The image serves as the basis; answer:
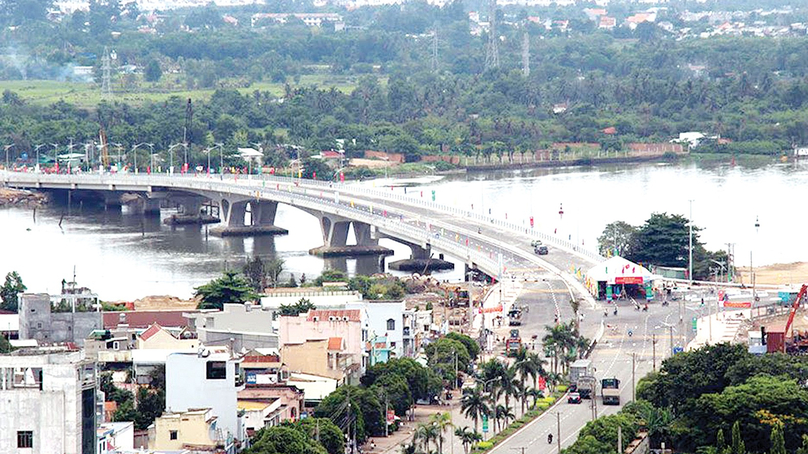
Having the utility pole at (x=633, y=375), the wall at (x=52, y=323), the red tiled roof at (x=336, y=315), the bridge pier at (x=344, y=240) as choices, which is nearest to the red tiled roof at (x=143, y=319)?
the wall at (x=52, y=323)

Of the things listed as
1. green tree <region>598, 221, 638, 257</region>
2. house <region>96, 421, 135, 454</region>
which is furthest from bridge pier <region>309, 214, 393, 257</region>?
house <region>96, 421, 135, 454</region>

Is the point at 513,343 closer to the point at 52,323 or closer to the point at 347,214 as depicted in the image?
the point at 52,323

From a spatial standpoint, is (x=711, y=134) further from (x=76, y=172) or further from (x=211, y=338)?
(x=211, y=338)

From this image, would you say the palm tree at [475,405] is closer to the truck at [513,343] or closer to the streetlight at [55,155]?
the truck at [513,343]

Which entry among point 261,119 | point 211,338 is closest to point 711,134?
point 261,119

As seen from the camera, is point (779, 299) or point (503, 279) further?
point (503, 279)

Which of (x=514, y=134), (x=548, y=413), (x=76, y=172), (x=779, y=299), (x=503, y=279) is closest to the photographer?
(x=548, y=413)
